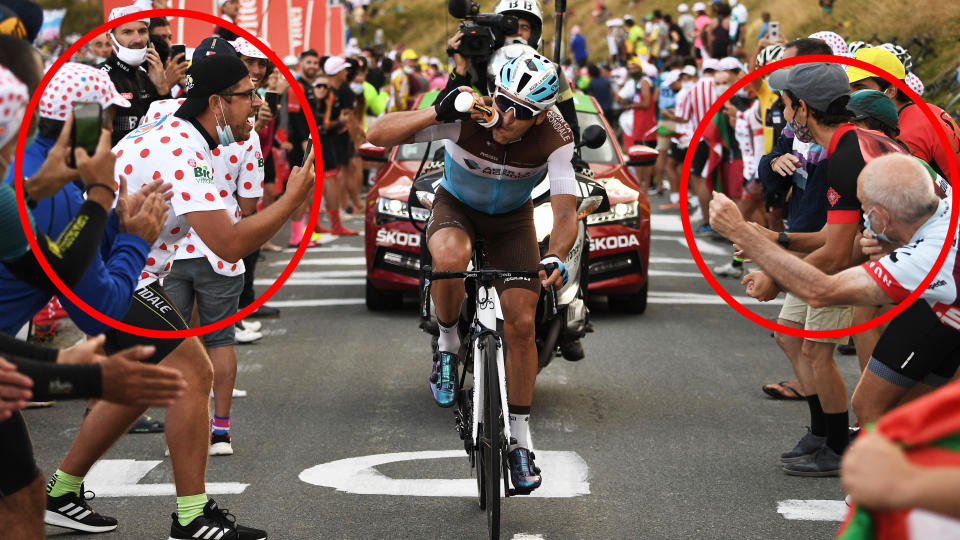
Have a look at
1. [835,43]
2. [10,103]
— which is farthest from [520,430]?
[835,43]

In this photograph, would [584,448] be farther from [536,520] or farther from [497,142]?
[497,142]

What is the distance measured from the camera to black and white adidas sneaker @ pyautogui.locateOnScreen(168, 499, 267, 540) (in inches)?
224

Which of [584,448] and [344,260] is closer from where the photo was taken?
[584,448]

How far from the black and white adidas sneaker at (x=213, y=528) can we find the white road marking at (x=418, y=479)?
88cm

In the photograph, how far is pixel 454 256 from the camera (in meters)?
6.55

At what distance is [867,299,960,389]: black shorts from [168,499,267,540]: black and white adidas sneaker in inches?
111

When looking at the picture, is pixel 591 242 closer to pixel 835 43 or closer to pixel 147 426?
pixel 835 43

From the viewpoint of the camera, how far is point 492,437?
5762 mm

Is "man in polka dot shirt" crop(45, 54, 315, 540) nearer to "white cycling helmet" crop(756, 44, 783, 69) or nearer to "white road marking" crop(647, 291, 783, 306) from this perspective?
"white cycling helmet" crop(756, 44, 783, 69)

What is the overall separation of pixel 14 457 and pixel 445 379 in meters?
2.78

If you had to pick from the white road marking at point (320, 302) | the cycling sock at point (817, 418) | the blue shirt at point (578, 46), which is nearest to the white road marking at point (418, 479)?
the cycling sock at point (817, 418)

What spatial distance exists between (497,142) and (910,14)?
72.8 feet

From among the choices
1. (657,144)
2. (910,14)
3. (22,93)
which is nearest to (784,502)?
(22,93)

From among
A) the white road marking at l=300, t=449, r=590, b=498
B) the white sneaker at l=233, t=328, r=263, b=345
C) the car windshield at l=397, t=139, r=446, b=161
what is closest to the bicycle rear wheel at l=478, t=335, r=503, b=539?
the white road marking at l=300, t=449, r=590, b=498
